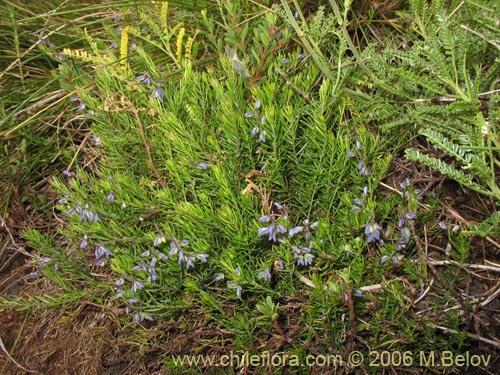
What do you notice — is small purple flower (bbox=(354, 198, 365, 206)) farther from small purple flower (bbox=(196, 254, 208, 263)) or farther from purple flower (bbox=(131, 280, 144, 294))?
purple flower (bbox=(131, 280, 144, 294))

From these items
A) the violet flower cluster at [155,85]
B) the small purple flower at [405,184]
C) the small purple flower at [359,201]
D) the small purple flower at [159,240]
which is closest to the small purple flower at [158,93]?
the violet flower cluster at [155,85]

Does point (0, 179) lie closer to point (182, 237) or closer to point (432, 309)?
point (182, 237)

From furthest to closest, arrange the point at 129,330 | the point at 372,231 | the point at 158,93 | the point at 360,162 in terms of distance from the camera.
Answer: the point at 129,330
the point at 158,93
the point at 360,162
the point at 372,231

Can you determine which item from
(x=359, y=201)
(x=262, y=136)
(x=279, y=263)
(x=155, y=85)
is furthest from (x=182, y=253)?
(x=155, y=85)

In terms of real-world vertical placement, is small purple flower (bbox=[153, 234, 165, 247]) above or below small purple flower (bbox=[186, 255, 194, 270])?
above

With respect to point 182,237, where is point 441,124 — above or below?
above

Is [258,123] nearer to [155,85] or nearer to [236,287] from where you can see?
[155,85]

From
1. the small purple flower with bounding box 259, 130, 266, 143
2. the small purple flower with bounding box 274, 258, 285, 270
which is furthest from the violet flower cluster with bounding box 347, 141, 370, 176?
the small purple flower with bounding box 274, 258, 285, 270

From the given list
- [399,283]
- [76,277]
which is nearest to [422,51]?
[399,283]

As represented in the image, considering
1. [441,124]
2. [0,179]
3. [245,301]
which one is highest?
[441,124]
